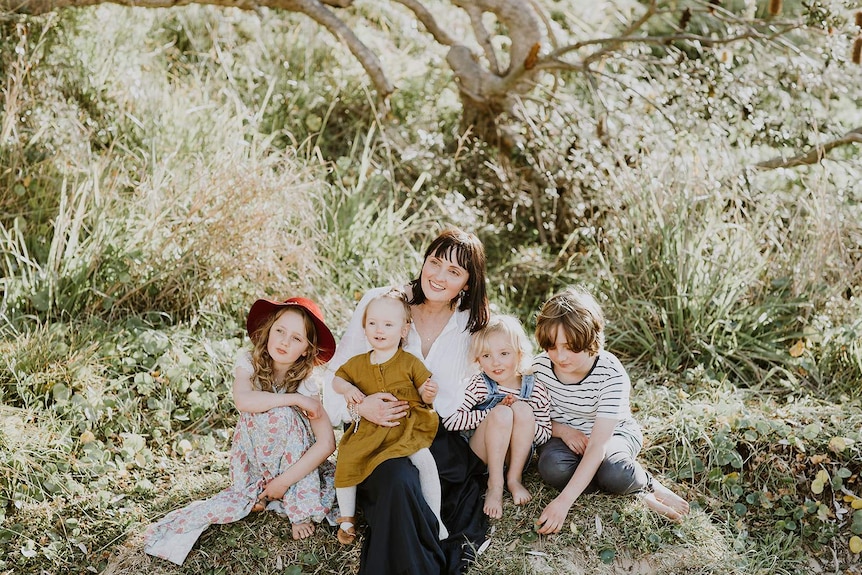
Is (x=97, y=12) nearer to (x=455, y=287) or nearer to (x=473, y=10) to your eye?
(x=473, y=10)

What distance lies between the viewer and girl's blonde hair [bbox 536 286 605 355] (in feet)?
13.0

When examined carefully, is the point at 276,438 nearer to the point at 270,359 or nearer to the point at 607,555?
the point at 270,359

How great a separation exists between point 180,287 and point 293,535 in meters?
1.99

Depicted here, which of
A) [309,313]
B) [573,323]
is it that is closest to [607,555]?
[573,323]

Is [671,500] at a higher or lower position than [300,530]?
higher

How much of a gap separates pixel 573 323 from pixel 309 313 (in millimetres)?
1153

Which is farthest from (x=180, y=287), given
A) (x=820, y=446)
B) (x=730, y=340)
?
(x=820, y=446)

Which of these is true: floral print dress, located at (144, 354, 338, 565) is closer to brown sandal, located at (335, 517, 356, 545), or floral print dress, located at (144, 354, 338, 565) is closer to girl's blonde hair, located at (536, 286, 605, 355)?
brown sandal, located at (335, 517, 356, 545)

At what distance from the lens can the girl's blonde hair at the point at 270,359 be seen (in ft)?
13.4

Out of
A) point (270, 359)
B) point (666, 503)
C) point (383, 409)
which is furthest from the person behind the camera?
point (666, 503)

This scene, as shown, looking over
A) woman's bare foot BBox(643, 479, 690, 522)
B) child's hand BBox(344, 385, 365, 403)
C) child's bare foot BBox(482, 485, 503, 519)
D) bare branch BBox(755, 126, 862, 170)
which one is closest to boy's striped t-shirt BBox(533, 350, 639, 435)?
woman's bare foot BBox(643, 479, 690, 522)

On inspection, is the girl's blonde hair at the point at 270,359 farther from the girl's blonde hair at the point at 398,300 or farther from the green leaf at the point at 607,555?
the green leaf at the point at 607,555

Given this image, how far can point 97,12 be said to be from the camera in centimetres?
729

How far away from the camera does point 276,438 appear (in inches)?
161
